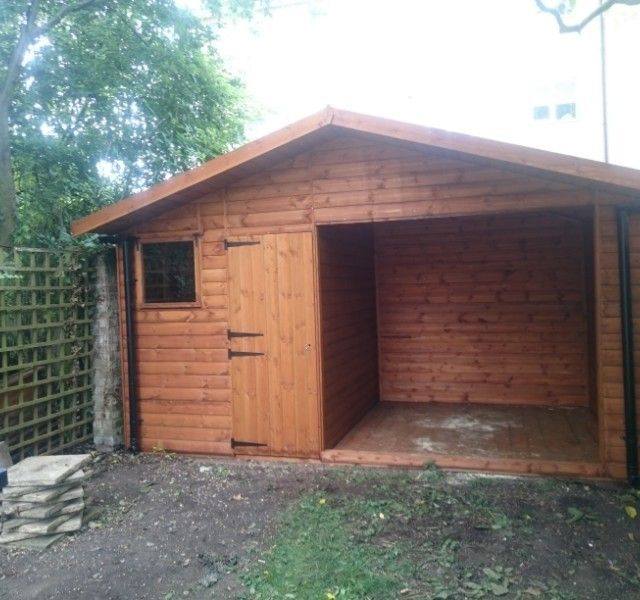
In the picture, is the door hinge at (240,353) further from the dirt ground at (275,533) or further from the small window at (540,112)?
the small window at (540,112)

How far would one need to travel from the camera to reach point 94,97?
300 inches

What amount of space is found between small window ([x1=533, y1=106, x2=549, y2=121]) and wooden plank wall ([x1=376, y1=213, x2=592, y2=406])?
8252 millimetres

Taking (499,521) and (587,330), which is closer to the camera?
(499,521)

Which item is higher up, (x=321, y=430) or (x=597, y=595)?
(x=321, y=430)

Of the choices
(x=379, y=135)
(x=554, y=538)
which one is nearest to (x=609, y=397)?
(x=554, y=538)

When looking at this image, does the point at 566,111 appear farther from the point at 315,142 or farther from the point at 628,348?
the point at 628,348

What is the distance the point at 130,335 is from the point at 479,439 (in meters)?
3.81

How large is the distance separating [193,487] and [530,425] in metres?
3.76

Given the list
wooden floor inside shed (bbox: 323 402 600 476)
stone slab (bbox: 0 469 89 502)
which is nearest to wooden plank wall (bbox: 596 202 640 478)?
wooden floor inside shed (bbox: 323 402 600 476)

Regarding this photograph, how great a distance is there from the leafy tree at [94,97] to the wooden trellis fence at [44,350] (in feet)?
3.27

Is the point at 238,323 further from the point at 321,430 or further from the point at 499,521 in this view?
the point at 499,521

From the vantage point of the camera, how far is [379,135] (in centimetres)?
473

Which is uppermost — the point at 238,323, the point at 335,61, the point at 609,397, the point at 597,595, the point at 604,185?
the point at 335,61

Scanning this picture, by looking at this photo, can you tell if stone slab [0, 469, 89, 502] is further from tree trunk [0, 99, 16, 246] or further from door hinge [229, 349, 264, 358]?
tree trunk [0, 99, 16, 246]
